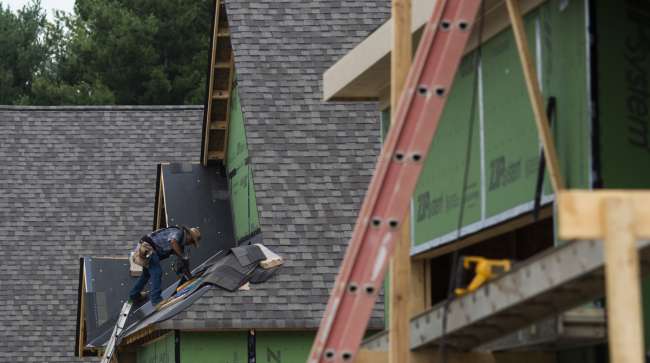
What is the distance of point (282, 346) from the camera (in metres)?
22.9

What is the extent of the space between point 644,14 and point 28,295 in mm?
21546

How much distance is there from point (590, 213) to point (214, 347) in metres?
16.7

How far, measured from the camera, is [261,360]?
75.2 feet

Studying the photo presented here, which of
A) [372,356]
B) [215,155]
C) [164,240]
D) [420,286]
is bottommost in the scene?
[372,356]

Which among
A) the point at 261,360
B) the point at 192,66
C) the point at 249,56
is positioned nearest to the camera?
the point at 261,360

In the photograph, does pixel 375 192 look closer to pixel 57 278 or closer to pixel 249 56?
pixel 249 56

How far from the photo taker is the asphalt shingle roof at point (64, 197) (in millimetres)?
31047

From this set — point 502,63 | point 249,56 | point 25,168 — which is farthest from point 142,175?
point 502,63

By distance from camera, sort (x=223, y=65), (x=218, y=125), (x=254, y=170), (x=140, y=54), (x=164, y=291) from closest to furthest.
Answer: (x=254, y=170) < (x=164, y=291) < (x=223, y=65) < (x=218, y=125) < (x=140, y=54)

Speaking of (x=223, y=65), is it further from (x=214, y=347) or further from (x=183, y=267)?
(x=214, y=347)

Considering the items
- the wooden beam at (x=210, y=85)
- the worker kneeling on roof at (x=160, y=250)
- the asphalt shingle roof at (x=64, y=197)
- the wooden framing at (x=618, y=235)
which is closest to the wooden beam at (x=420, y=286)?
the wooden framing at (x=618, y=235)

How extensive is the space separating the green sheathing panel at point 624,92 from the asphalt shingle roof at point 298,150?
1127cm

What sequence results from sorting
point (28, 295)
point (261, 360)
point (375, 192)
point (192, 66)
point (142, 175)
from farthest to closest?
point (192, 66) → point (142, 175) → point (28, 295) → point (261, 360) → point (375, 192)

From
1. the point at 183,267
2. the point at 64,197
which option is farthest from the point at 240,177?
the point at 64,197
